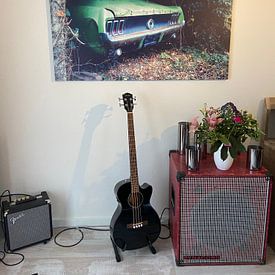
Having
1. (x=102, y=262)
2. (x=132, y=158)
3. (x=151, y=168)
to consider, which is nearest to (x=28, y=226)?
(x=102, y=262)

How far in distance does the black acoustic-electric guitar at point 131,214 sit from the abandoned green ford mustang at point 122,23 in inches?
14.4

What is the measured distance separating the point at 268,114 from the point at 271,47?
45cm

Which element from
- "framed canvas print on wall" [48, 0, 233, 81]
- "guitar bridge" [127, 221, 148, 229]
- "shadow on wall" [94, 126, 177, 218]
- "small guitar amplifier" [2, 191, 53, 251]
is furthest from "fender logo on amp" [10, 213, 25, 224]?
"framed canvas print on wall" [48, 0, 233, 81]

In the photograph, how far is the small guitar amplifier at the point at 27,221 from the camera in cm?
213

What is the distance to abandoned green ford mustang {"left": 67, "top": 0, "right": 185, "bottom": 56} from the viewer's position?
2.14 m

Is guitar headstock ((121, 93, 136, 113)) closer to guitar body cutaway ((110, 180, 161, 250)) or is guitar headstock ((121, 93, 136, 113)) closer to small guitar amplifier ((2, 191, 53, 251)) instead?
guitar body cutaway ((110, 180, 161, 250))

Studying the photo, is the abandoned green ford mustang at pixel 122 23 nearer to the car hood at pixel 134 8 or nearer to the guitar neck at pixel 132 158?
the car hood at pixel 134 8

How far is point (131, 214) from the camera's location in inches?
82.1

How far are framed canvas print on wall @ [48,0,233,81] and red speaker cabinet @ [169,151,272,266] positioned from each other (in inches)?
27.8

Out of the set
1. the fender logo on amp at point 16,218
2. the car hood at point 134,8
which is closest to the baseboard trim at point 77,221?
the fender logo on amp at point 16,218

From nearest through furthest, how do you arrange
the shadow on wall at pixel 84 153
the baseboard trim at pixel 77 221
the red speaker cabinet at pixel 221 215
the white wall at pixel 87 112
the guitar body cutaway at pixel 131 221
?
the red speaker cabinet at pixel 221 215 < the guitar body cutaway at pixel 131 221 < the white wall at pixel 87 112 < the shadow on wall at pixel 84 153 < the baseboard trim at pixel 77 221

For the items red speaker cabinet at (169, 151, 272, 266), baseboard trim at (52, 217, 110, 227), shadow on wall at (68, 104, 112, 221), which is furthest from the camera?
baseboard trim at (52, 217, 110, 227)

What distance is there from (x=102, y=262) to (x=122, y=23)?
1531 millimetres

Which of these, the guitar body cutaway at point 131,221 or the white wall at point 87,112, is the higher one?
the white wall at point 87,112
